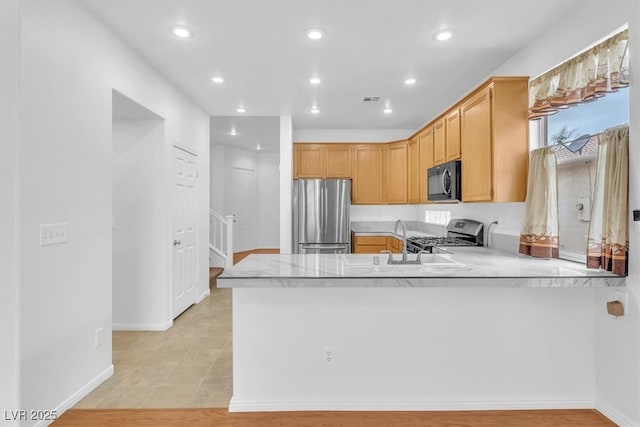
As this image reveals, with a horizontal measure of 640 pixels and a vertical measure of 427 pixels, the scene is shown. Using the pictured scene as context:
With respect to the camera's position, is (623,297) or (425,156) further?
(425,156)

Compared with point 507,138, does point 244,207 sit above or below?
below

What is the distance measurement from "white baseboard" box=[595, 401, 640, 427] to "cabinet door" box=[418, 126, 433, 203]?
2814mm

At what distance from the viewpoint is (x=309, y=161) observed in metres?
5.66

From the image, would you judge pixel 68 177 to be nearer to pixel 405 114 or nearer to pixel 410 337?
pixel 410 337

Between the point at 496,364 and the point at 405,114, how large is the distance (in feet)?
12.0

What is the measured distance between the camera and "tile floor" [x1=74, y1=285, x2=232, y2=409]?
238 centimetres

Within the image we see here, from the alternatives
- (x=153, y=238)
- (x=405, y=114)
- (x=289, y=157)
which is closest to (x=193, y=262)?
(x=153, y=238)

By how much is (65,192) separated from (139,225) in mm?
1468

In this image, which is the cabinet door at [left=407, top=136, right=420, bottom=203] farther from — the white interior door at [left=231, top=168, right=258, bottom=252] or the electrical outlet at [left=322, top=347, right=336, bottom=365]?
the white interior door at [left=231, top=168, right=258, bottom=252]

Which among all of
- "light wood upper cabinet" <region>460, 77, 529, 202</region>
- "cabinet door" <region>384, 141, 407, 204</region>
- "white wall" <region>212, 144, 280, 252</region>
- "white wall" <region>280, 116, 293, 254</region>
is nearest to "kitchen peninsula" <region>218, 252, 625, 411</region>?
"light wood upper cabinet" <region>460, 77, 529, 202</region>

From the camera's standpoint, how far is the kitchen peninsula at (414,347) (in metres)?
2.21

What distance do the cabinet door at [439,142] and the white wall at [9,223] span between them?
355 centimetres

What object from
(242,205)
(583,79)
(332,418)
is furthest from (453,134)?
(242,205)

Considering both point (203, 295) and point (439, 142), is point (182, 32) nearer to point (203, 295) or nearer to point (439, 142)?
point (439, 142)
